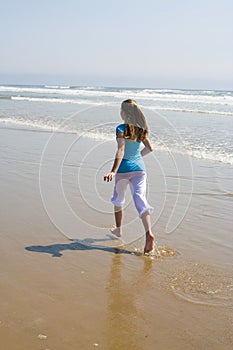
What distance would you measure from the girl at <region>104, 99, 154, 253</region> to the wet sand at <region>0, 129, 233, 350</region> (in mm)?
448

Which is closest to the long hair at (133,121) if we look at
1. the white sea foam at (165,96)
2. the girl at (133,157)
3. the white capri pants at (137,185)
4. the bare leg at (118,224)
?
the girl at (133,157)

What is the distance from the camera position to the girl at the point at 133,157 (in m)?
4.47

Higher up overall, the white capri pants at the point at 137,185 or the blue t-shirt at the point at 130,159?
the blue t-shirt at the point at 130,159

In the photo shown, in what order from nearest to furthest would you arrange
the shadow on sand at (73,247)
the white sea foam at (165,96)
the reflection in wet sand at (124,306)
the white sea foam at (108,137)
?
the reflection in wet sand at (124,306), the shadow on sand at (73,247), the white sea foam at (108,137), the white sea foam at (165,96)

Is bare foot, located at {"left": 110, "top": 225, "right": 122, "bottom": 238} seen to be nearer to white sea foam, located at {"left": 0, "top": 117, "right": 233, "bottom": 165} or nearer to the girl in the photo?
the girl

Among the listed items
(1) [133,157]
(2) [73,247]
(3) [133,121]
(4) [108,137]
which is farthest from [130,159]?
(4) [108,137]

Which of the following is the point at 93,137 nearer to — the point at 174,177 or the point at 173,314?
the point at 174,177

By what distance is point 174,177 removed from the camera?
821cm

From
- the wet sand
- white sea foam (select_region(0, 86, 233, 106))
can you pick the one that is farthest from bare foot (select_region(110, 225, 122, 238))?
white sea foam (select_region(0, 86, 233, 106))

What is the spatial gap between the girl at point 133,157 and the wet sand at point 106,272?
1.47 ft

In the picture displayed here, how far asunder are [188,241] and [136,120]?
152cm

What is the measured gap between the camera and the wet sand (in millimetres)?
2930

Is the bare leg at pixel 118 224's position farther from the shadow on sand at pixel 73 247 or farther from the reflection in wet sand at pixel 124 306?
the reflection in wet sand at pixel 124 306

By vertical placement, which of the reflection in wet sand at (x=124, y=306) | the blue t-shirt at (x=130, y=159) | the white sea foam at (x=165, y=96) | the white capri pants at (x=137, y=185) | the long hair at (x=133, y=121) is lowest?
the reflection in wet sand at (x=124, y=306)
